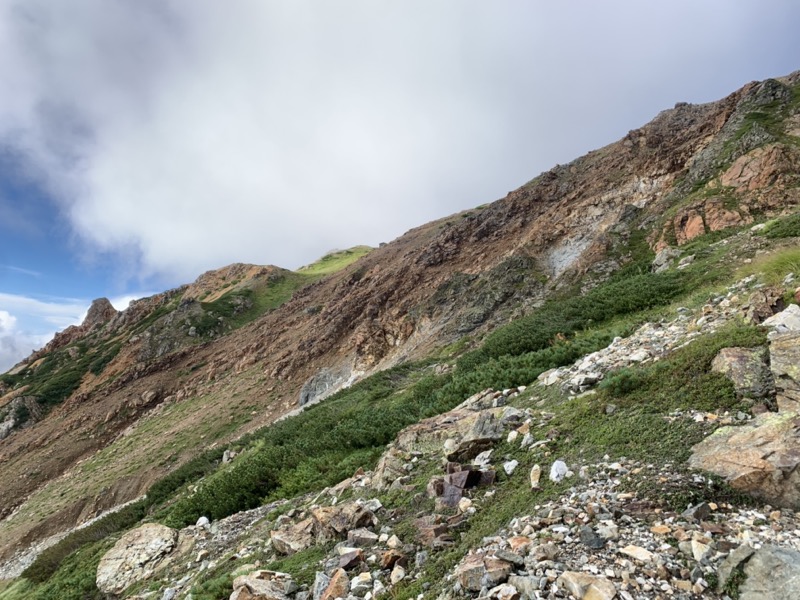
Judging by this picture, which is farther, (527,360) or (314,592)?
(527,360)

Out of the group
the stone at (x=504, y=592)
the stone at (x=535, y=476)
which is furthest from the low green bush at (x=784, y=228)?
the stone at (x=504, y=592)

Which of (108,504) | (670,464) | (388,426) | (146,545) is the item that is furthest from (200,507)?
(108,504)

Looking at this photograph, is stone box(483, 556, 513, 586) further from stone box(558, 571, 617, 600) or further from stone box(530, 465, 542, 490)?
stone box(530, 465, 542, 490)

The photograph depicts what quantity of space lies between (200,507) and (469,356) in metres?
11.2

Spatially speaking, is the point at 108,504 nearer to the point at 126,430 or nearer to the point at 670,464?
the point at 126,430

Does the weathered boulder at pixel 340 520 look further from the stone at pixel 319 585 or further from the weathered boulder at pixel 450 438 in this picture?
the stone at pixel 319 585

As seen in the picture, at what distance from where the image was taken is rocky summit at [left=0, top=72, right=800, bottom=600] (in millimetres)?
4168

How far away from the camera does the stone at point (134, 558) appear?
10054 mm

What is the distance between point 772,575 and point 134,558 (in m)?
12.8

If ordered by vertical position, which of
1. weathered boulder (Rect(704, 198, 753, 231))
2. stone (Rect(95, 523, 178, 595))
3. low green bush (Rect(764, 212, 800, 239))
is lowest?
stone (Rect(95, 523, 178, 595))

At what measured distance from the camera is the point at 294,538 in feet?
24.4

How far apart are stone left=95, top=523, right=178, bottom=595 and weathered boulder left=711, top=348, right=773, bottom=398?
1218 cm

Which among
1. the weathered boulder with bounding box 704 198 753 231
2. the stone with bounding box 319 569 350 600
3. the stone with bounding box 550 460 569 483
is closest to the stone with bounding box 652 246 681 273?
the weathered boulder with bounding box 704 198 753 231

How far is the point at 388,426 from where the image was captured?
12.7 m
